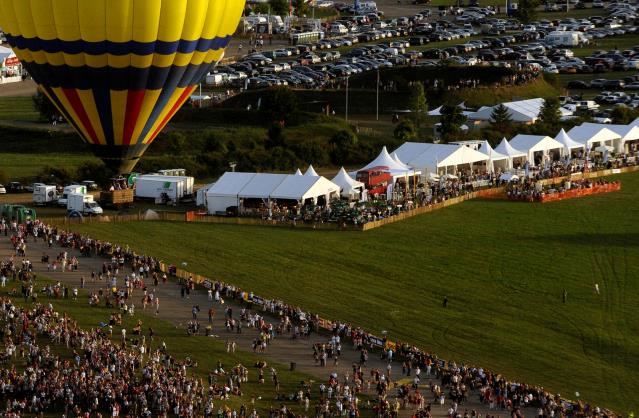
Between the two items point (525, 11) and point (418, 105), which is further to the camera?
point (525, 11)

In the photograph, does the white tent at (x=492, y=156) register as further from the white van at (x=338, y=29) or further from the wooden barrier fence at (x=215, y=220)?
the white van at (x=338, y=29)

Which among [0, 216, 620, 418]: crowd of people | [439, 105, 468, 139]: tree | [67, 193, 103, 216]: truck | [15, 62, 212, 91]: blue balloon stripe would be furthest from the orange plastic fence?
[0, 216, 620, 418]: crowd of people

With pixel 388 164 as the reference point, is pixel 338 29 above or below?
above

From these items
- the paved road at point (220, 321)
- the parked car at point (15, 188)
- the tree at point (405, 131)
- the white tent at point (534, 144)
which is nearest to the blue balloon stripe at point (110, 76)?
the paved road at point (220, 321)

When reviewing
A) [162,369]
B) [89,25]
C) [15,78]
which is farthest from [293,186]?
[15,78]

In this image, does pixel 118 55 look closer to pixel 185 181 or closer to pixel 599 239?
pixel 185 181

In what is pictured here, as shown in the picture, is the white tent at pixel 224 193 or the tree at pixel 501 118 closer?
the white tent at pixel 224 193

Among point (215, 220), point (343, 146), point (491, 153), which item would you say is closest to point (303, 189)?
point (215, 220)

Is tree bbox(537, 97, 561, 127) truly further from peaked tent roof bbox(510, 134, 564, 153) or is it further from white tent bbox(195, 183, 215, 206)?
white tent bbox(195, 183, 215, 206)
